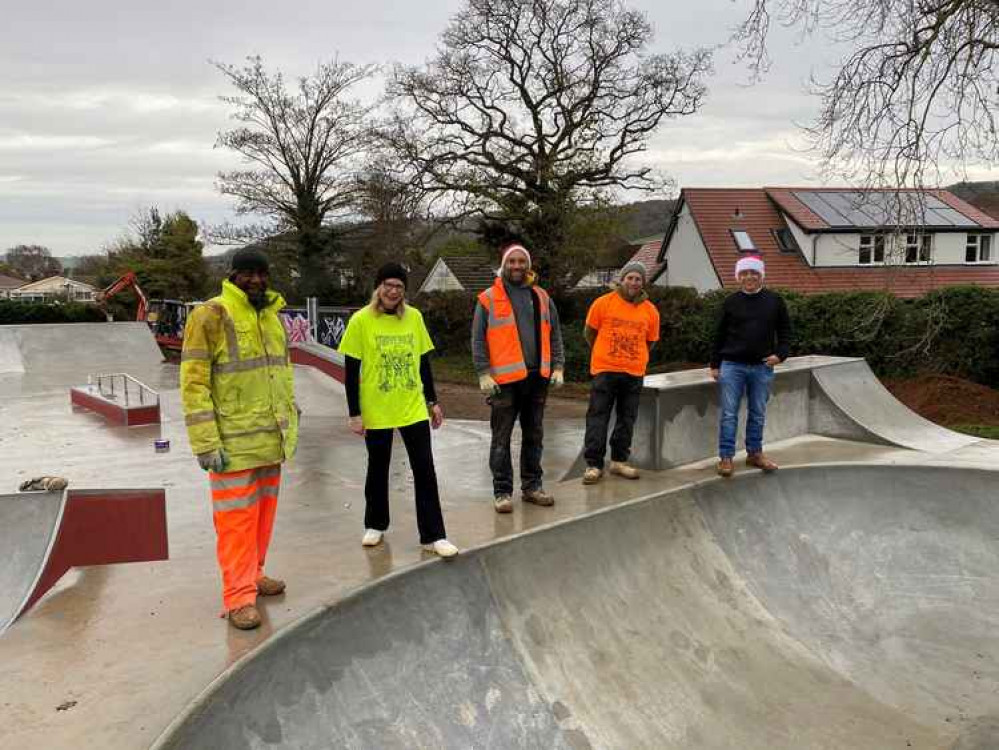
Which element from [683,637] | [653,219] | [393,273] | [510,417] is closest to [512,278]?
[510,417]

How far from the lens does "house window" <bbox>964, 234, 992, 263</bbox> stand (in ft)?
99.2

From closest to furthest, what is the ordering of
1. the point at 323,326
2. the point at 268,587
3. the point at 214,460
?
the point at 214,460 → the point at 268,587 → the point at 323,326

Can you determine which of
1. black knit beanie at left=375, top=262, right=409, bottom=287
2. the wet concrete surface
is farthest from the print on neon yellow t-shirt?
the wet concrete surface

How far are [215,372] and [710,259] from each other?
28251 millimetres

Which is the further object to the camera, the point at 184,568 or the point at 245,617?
the point at 184,568

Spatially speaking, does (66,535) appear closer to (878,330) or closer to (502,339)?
(502,339)

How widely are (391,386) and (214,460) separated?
3.59ft

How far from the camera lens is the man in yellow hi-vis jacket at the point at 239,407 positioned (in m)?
3.38

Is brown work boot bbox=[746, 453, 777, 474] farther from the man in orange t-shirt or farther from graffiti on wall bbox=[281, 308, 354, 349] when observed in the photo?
graffiti on wall bbox=[281, 308, 354, 349]

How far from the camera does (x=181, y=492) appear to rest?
6727mm

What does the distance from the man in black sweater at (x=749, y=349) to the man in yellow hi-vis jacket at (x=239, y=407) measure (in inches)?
142

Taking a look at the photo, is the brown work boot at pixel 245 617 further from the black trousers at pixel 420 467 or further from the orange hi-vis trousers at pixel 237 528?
the black trousers at pixel 420 467

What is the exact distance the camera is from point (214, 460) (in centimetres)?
338

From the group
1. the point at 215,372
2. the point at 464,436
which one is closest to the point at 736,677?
the point at 215,372
